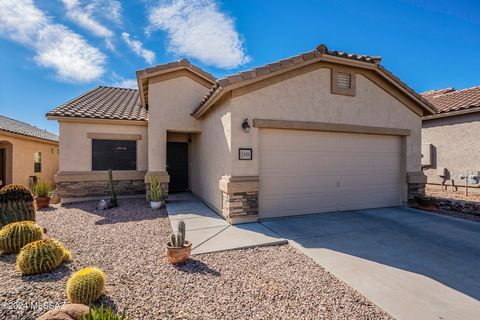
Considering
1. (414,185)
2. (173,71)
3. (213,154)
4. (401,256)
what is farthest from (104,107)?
(414,185)

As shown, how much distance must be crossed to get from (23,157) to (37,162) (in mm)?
1531

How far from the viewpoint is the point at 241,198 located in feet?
22.3

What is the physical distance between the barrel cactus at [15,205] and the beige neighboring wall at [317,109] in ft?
18.2

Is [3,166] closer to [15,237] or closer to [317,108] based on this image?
[15,237]

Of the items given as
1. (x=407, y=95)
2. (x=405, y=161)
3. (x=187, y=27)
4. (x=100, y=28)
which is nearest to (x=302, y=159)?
(x=405, y=161)

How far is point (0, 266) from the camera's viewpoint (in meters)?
4.17

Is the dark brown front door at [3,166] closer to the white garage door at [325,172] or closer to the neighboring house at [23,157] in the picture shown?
the neighboring house at [23,157]

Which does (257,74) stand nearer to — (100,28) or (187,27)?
(187,27)

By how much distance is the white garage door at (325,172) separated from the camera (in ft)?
24.1

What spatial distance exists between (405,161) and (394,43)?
581cm

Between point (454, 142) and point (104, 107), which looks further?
point (454, 142)

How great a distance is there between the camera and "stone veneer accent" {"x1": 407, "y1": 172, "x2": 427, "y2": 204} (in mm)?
9087

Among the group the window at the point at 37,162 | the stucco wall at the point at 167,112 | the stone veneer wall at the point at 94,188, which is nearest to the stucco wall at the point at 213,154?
the stucco wall at the point at 167,112

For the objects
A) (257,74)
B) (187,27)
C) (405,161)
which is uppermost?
(187,27)
